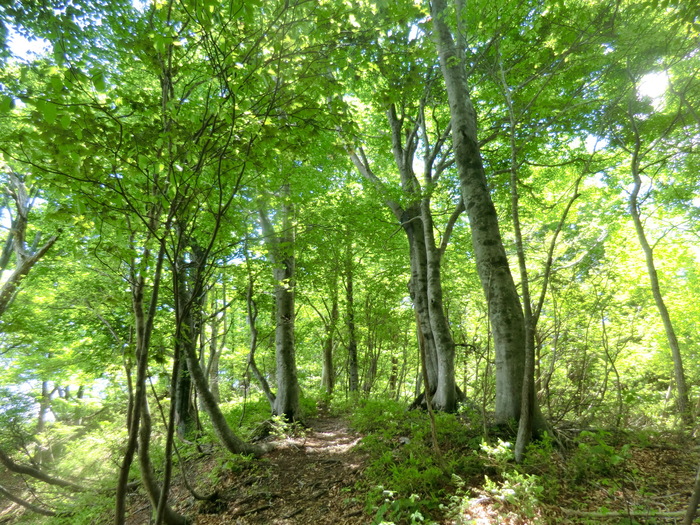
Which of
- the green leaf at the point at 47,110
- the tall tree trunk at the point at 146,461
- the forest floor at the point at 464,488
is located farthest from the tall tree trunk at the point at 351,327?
the green leaf at the point at 47,110

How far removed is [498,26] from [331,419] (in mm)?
8805

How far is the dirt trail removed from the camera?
406 centimetres

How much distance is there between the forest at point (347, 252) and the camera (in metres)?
2.68

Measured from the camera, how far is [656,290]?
7504mm

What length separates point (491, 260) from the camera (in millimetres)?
4781

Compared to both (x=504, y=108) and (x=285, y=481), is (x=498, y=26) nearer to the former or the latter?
(x=504, y=108)

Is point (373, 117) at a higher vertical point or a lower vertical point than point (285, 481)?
higher

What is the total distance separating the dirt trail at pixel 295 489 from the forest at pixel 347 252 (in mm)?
40

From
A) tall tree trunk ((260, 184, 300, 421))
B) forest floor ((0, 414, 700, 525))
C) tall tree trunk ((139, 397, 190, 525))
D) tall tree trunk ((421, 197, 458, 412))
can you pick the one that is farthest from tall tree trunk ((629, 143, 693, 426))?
tall tree trunk ((139, 397, 190, 525))

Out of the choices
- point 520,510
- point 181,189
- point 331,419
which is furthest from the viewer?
point 331,419

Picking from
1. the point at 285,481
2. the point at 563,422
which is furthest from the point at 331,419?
the point at 563,422

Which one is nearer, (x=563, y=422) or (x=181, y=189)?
(x=181, y=189)

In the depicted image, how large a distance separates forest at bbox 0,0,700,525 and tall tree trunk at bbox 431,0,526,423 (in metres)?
0.04

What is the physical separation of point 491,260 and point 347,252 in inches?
239
